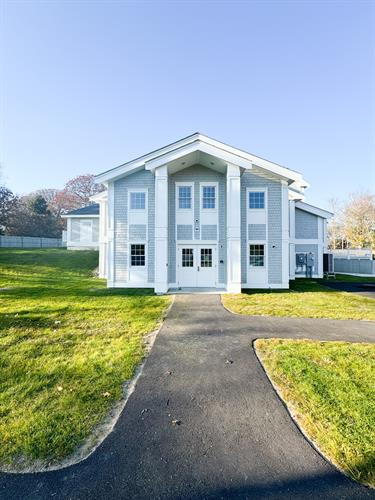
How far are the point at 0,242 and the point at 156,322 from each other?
35.4 meters

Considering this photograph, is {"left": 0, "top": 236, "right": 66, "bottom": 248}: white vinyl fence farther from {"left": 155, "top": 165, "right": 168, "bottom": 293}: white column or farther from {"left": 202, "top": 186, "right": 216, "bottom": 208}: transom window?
{"left": 202, "top": 186, "right": 216, "bottom": 208}: transom window

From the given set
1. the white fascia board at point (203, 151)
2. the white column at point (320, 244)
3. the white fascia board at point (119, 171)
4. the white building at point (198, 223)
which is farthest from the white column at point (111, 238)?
the white column at point (320, 244)

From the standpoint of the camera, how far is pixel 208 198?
13.6m

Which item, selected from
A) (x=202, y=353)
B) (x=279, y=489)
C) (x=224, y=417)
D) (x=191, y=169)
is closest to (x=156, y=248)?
(x=191, y=169)

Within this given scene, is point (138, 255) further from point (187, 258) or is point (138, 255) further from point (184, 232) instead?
point (184, 232)

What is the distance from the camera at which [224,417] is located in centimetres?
317

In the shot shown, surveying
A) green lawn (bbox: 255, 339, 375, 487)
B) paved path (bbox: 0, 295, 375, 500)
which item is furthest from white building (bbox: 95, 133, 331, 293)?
paved path (bbox: 0, 295, 375, 500)

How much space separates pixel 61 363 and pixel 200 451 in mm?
3079

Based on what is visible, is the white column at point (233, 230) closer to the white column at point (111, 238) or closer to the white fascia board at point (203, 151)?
the white fascia board at point (203, 151)

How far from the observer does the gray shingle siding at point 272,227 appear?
1350 centimetres

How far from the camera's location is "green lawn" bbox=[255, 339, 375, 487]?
258 cm

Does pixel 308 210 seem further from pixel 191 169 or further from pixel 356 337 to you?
pixel 356 337

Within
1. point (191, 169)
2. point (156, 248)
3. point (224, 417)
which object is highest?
point (191, 169)

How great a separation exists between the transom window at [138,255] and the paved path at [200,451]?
9442mm
